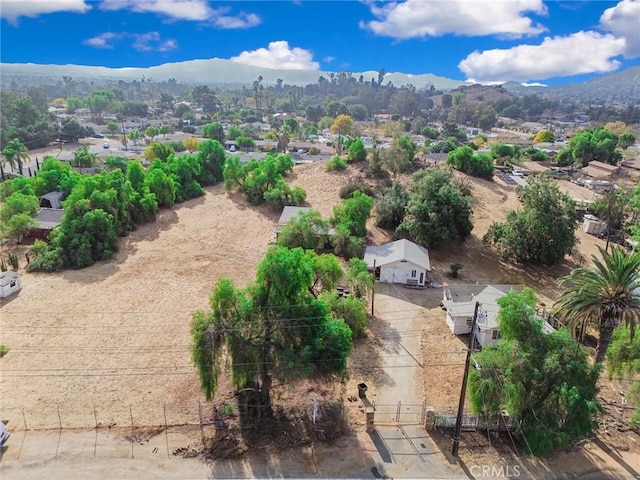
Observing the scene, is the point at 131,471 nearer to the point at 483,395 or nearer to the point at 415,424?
the point at 415,424

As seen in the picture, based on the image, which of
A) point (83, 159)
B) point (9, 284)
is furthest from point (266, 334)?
point (83, 159)

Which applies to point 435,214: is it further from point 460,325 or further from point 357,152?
point 357,152

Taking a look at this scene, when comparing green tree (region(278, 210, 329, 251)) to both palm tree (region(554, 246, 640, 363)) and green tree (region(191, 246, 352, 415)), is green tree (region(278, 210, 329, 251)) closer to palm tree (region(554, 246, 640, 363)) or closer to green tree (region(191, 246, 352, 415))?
green tree (region(191, 246, 352, 415))

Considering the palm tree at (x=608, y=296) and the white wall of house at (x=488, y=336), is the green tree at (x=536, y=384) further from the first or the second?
the white wall of house at (x=488, y=336)

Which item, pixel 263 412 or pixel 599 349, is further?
pixel 599 349

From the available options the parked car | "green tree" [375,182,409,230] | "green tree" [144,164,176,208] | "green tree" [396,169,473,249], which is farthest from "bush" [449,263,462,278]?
"green tree" [144,164,176,208]

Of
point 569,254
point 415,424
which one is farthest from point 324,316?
point 569,254

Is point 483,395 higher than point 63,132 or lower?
lower
